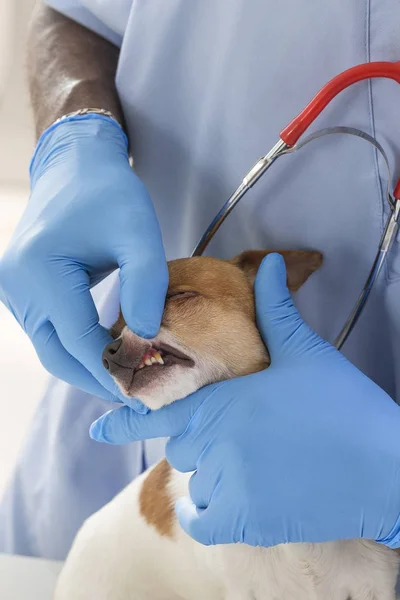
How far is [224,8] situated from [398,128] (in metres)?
0.36

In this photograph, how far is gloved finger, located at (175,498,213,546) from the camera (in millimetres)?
915

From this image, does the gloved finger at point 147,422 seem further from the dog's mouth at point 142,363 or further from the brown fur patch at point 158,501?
the brown fur patch at point 158,501

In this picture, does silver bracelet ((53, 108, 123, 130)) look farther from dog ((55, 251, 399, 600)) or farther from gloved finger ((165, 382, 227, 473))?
gloved finger ((165, 382, 227, 473))

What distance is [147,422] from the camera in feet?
3.29

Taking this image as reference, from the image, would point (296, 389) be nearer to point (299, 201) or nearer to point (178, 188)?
point (299, 201)

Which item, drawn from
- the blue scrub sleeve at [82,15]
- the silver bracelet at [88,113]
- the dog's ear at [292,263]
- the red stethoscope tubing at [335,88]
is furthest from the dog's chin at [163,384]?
the blue scrub sleeve at [82,15]

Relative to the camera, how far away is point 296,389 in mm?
931

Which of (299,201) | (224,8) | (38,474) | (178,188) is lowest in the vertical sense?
(38,474)

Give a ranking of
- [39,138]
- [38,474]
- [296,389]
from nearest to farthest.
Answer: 1. [296,389]
2. [39,138]
3. [38,474]

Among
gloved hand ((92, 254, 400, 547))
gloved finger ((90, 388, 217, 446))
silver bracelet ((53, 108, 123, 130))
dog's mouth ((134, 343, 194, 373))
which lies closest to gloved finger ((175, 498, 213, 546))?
gloved hand ((92, 254, 400, 547))

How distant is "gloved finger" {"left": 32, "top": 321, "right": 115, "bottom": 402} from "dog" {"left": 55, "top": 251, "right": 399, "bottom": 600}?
3.5 inches

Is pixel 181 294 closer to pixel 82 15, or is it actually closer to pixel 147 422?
pixel 147 422

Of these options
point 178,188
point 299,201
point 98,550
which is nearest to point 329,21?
point 299,201

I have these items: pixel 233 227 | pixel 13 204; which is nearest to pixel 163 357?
pixel 233 227
